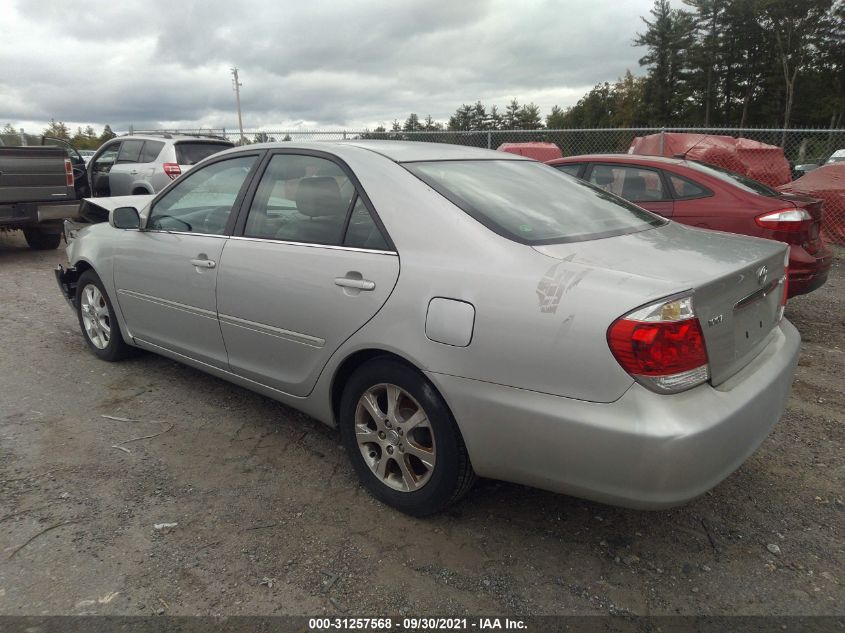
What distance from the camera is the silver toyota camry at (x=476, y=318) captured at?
6.63 feet

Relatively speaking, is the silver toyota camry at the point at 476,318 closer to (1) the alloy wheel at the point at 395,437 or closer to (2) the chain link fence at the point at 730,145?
(1) the alloy wheel at the point at 395,437

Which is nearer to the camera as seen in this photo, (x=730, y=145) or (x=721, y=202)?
(x=721, y=202)

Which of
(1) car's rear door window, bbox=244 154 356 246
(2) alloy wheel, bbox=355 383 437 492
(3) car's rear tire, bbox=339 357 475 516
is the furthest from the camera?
(1) car's rear door window, bbox=244 154 356 246

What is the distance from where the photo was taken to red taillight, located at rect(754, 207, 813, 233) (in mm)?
5086

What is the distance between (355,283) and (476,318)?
0.64 metres

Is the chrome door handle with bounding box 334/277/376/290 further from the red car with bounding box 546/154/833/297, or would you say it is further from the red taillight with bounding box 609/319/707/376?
the red car with bounding box 546/154/833/297

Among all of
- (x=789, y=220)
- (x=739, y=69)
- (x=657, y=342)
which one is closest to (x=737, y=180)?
(x=789, y=220)

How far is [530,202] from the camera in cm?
279

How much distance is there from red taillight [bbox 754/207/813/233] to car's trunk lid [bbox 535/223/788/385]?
271 centimetres

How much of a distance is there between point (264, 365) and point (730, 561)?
225cm

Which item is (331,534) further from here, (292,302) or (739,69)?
(739,69)

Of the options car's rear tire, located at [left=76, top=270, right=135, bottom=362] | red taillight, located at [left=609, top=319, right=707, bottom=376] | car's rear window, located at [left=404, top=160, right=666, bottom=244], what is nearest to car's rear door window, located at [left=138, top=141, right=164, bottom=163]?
car's rear tire, located at [left=76, top=270, right=135, bottom=362]

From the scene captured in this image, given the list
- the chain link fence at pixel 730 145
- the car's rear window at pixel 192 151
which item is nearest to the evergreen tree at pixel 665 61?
the chain link fence at pixel 730 145

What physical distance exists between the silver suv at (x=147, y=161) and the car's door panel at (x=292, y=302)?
7084mm
